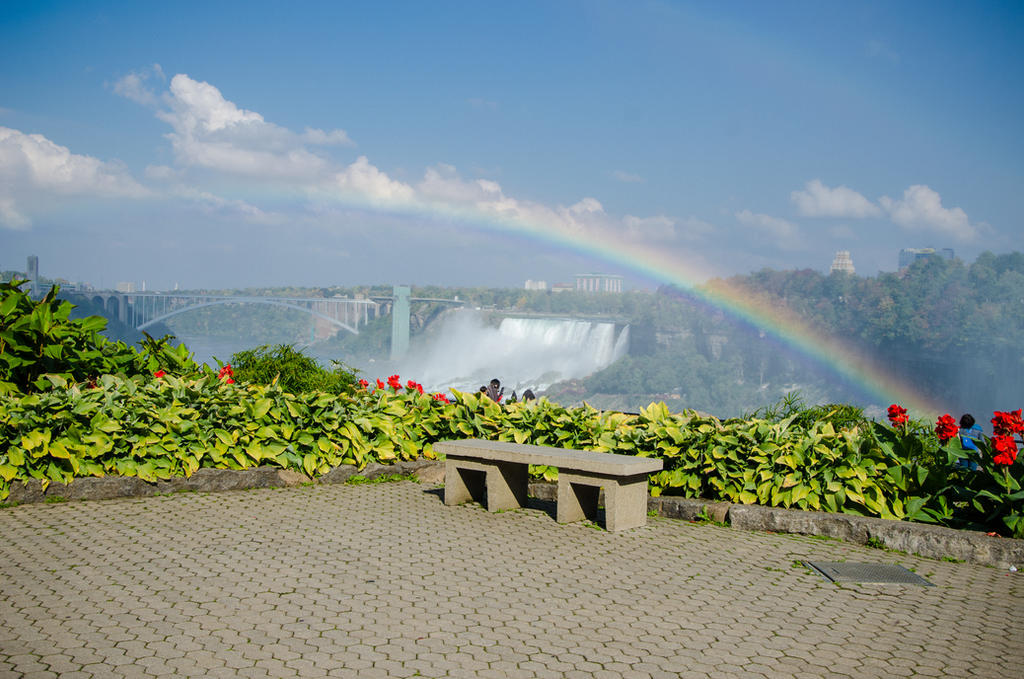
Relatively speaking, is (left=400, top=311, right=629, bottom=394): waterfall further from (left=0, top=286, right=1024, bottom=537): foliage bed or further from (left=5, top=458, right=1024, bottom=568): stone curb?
(left=5, top=458, right=1024, bottom=568): stone curb

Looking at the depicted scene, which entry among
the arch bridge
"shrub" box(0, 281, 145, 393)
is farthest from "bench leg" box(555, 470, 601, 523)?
the arch bridge

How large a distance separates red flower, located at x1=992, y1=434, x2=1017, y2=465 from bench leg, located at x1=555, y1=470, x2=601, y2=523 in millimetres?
2621

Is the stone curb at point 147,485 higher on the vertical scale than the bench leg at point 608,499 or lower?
lower

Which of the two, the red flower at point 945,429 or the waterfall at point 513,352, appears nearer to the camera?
the red flower at point 945,429

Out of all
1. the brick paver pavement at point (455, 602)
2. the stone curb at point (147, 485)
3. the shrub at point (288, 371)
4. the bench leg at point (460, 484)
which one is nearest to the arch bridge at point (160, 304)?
the shrub at point (288, 371)

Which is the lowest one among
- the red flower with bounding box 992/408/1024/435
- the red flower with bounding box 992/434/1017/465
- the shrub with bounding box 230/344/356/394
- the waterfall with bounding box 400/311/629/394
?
the waterfall with bounding box 400/311/629/394

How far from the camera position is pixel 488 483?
644 cm

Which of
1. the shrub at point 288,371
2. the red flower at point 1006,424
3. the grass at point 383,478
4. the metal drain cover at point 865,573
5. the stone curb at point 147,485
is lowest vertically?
the grass at point 383,478

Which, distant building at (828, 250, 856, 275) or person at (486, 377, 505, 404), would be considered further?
distant building at (828, 250, 856, 275)

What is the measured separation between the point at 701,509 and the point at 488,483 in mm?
1642

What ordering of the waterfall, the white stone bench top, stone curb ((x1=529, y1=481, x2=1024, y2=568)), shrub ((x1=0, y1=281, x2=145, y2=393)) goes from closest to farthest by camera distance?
stone curb ((x1=529, y1=481, x2=1024, y2=568)) < the white stone bench top < shrub ((x1=0, y1=281, x2=145, y2=393)) < the waterfall

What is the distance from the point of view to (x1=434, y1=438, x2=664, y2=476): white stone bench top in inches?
226

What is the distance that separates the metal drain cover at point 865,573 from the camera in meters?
4.69

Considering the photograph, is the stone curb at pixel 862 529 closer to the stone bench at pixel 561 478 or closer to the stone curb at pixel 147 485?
the stone bench at pixel 561 478
